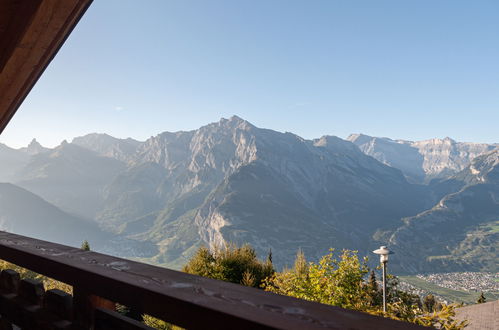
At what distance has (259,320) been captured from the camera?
0.84 metres

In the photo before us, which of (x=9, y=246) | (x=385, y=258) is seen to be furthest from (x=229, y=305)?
(x=385, y=258)

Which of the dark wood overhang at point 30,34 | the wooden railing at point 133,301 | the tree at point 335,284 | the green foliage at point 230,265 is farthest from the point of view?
the green foliage at point 230,265

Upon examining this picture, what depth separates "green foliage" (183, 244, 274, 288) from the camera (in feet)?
66.2

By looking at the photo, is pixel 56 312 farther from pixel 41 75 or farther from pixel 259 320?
pixel 41 75

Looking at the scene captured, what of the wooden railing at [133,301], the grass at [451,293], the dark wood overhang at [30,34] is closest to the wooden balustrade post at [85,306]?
the wooden railing at [133,301]

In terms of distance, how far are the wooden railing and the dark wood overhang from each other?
45.9 inches

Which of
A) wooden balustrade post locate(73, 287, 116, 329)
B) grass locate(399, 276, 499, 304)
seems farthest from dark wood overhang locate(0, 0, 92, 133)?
grass locate(399, 276, 499, 304)

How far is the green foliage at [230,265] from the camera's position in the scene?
2019cm

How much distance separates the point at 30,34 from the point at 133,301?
171 cm

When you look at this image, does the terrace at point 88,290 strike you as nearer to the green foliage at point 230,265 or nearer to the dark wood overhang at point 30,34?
the dark wood overhang at point 30,34

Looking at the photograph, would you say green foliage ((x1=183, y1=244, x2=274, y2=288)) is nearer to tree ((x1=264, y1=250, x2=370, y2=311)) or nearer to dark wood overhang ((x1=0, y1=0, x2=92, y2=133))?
tree ((x1=264, y1=250, x2=370, y2=311))

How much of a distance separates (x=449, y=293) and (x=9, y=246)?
190m

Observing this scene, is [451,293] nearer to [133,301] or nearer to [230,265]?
[230,265]

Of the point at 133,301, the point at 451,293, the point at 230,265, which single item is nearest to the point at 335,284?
the point at 133,301
